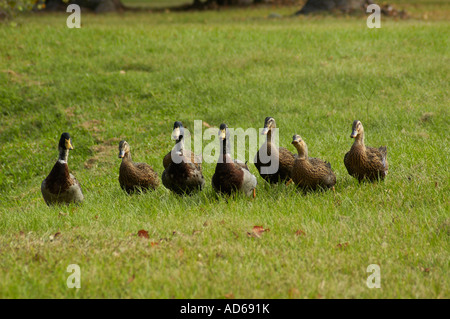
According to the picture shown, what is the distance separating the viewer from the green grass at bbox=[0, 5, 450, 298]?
4828 mm

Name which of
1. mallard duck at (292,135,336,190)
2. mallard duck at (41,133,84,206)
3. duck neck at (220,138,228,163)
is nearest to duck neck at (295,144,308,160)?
mallard duck at (292,135,336,190)

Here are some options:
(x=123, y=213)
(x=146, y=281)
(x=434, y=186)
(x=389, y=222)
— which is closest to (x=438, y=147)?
(x=434, y=186)

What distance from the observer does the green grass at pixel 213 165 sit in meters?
4.83

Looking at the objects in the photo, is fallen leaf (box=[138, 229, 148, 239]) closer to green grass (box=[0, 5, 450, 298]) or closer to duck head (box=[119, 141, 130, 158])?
green grass (box=[0, 5, 450, 298])

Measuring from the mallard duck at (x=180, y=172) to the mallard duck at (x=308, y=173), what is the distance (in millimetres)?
1298

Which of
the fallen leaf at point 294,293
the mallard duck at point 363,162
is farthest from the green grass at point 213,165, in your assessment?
the mallard duck at point 363,162

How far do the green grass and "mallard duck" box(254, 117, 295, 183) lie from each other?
204mm

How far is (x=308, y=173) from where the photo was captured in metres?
6.79

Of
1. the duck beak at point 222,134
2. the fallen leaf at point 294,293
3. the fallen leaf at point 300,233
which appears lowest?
the fallen leaf at point 294,293

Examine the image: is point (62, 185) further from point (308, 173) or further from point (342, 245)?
point (342, 245)

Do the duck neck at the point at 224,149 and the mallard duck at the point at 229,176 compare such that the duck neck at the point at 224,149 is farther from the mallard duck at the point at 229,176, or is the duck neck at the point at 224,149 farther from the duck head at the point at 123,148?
the duck head at the point at 123,148

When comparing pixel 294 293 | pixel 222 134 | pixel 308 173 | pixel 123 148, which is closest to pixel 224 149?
pixel 222 134

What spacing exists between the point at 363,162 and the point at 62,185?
3.90m
